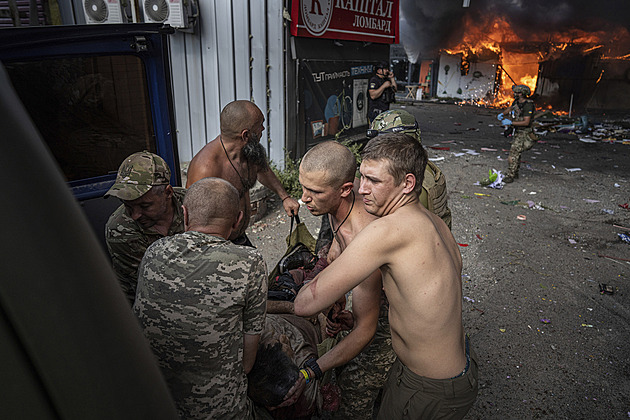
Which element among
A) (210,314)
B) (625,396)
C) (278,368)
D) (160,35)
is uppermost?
(160,35)

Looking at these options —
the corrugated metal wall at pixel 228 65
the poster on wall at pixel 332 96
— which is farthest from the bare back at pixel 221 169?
the poster on wall at pixel 332 96

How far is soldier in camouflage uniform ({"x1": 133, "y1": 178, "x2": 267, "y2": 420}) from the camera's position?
1.71 meters

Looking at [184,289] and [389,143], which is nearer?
[184,289]

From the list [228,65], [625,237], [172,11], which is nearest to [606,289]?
[625,237]

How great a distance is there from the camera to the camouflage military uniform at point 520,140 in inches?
335

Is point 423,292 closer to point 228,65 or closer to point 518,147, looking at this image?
point 228,65

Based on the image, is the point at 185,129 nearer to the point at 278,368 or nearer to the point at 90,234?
the point at 278,368

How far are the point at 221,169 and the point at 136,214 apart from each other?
1191mm

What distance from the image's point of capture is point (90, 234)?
629mm

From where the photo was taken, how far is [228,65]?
19.8 feet

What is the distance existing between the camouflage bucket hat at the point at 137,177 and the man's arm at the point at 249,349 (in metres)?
1.18

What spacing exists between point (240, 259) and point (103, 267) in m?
1.15

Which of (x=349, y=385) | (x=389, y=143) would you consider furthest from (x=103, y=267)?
(x=349, y=385)

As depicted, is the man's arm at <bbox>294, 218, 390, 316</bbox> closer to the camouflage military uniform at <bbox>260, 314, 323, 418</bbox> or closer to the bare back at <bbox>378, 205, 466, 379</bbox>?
the bare back at <bbox>378, 205, 466, 379</bbox>
